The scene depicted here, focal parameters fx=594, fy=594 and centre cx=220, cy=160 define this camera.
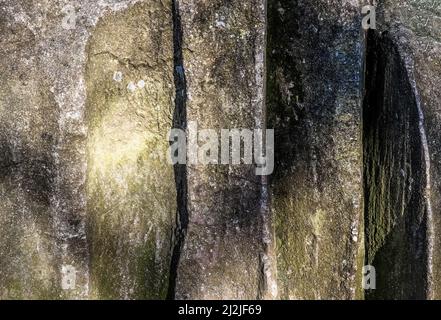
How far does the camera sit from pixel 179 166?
1388mm

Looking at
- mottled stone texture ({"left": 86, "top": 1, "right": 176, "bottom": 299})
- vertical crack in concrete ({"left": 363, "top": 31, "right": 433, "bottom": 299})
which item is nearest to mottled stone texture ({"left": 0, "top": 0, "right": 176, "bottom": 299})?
mottled stone texture ({"left": 86, "top": 1, "right": 176, "bottom": 299})

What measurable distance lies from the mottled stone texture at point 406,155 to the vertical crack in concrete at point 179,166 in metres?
0.46

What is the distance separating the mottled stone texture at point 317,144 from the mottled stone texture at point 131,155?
0.85 ft

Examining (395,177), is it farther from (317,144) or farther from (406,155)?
(317,144)

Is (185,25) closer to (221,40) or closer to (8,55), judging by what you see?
(221,40)

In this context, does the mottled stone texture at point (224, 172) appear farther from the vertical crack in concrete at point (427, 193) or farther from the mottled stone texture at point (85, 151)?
the vertical crack in concrete at point (427, 193)

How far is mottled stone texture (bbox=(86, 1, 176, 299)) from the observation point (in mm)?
1373

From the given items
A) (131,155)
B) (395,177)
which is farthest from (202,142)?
(395,177)

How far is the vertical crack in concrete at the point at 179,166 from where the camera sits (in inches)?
52.4

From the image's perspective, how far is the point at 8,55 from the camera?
53.5 inches

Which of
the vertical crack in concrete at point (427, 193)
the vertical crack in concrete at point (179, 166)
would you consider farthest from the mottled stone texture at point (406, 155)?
the vertical crack in concrete at point (179, 166)

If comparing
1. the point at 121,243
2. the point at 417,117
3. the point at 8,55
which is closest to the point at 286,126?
the point at 417,117
